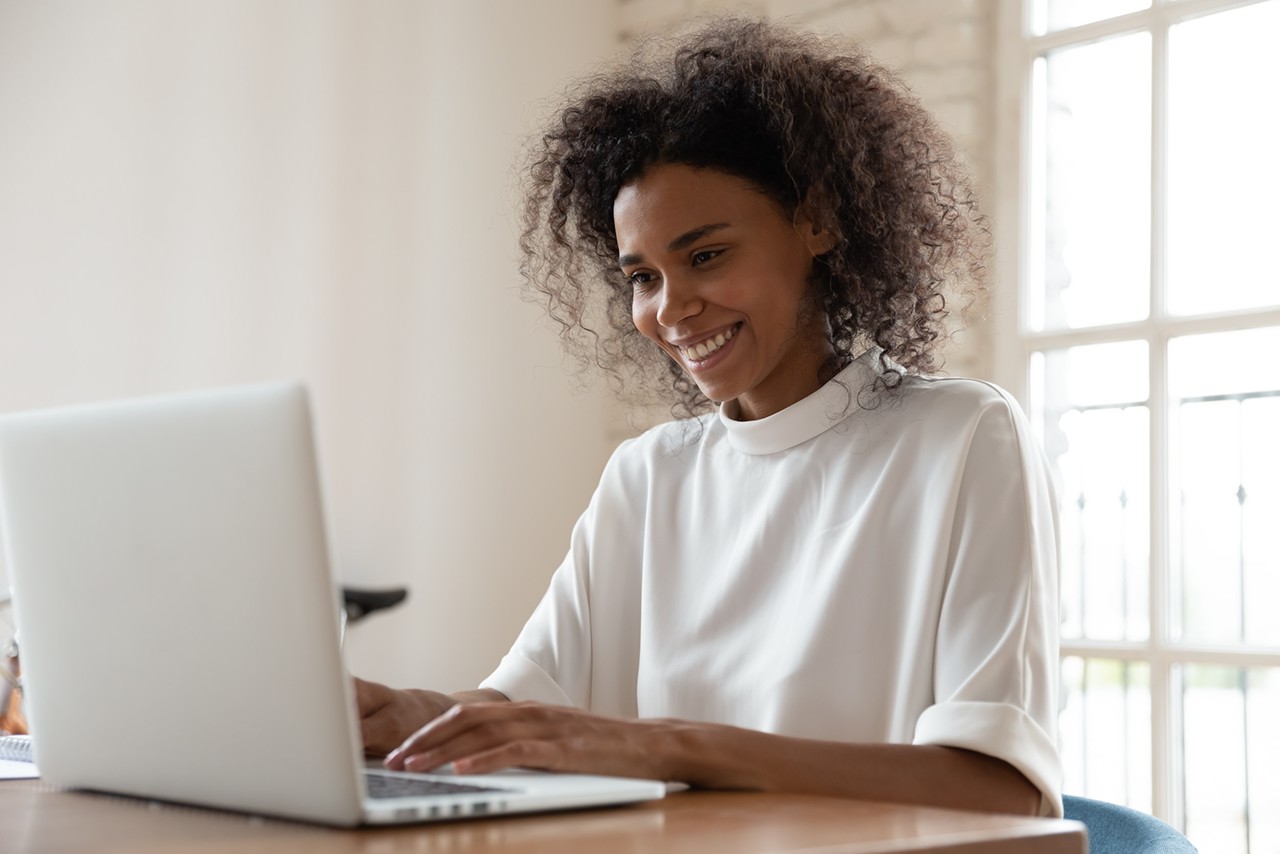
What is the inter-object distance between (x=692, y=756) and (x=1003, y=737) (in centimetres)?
34

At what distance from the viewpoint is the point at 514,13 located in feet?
13.4

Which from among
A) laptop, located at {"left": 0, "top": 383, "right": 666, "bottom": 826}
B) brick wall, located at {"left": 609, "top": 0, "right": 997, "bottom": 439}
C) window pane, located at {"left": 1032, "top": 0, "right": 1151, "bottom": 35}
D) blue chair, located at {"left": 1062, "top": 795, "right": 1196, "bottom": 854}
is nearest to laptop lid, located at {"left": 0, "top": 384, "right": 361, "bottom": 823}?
laptop, located at {"left": 0, "top": 383, "right": 666, "bottom": 826}

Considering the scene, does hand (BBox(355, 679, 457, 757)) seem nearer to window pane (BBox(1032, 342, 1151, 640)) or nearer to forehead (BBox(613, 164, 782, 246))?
forehead (BBox(613, 164, 782, 246))

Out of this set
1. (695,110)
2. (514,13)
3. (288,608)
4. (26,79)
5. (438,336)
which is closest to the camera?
(288,608)

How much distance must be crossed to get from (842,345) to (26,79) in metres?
2.13

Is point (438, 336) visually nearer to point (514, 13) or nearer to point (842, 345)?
point (514, 13)

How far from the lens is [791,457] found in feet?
5.67

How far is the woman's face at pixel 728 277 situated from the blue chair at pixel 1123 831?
0.61m

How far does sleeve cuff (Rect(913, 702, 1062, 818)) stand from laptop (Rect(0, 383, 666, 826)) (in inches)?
16.3

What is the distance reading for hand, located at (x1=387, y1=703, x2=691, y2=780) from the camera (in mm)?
1002

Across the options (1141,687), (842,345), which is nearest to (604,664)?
(842,345)

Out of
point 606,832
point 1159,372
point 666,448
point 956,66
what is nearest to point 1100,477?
point 1159,372

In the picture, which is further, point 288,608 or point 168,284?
point 168,284

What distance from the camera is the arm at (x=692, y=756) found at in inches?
39.7
